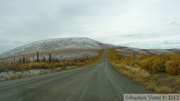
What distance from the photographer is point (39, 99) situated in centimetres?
1050

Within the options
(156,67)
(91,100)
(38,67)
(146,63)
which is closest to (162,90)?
(91,100)

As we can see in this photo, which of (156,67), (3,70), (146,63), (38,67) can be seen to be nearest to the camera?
(156,67)

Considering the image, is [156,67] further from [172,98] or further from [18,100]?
[18,100]

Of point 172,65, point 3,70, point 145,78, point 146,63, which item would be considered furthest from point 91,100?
point 3,70

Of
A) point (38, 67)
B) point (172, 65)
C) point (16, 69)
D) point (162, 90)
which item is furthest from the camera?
point (38, 67)

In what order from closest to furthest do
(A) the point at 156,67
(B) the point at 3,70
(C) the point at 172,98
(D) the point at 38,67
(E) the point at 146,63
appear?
(C) the point at 172,98 → (A) the point at 156,67 → (E) the point at 146,63 → (B) the point at 3,70 → (D) the point at 38,67

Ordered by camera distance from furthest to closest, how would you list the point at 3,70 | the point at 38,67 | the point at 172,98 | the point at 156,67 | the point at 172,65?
1. the point at 38,67
2. the point at 3,70
3. the point at 156,67
4. the point at 172,65
5. the point at 172,98

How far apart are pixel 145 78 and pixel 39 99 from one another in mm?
10491

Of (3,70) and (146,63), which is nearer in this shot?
(146,63)

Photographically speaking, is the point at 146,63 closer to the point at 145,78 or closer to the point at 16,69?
the point at 145,78

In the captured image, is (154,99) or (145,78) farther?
(145,78)

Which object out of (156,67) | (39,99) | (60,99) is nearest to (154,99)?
(60,99)

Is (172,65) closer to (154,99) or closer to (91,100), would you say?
(154,99)

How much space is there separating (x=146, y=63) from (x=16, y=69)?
19.9 meters
